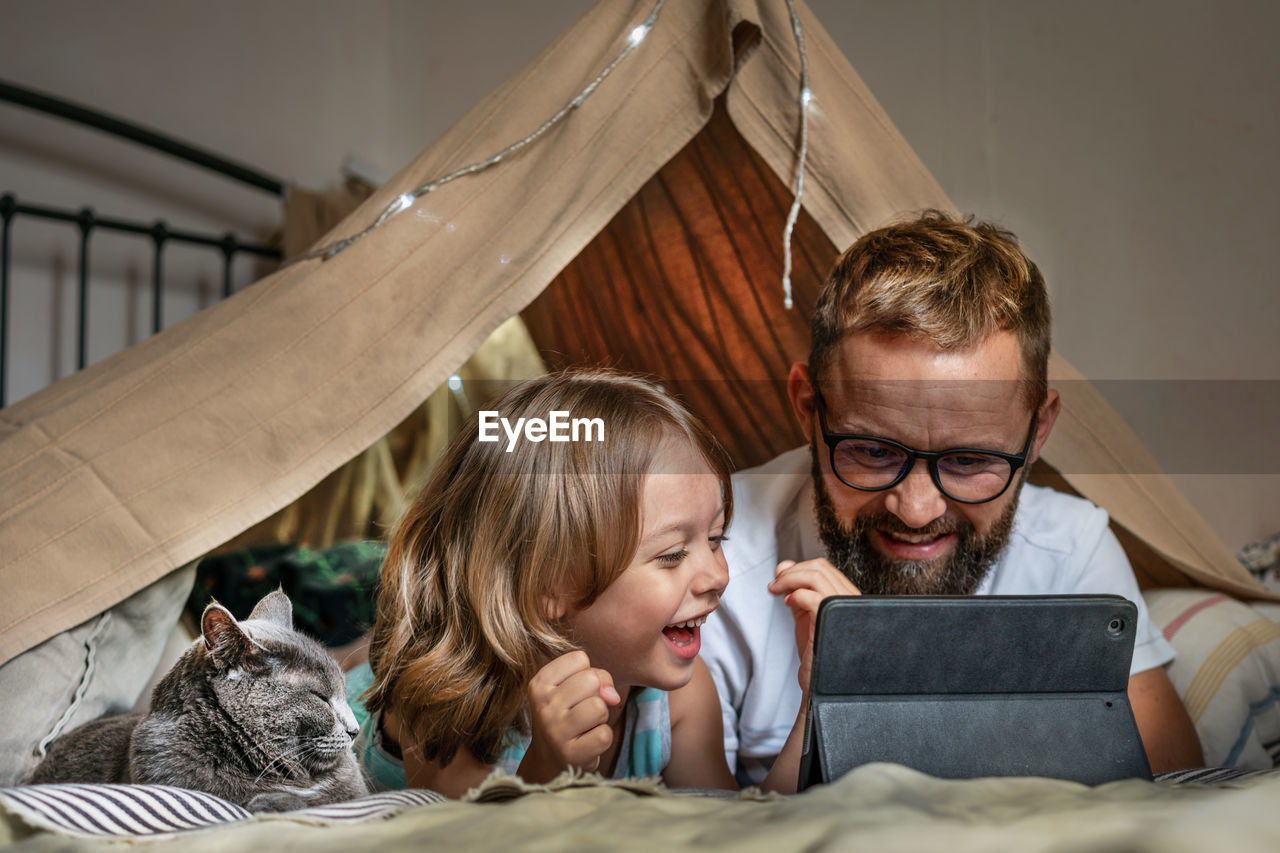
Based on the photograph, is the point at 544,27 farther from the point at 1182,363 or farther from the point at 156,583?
the point at 156,583

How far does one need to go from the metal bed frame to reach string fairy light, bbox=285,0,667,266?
1.11 metres

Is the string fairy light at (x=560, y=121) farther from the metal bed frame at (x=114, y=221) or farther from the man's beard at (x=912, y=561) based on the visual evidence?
the metal bed frame at (x=114, y=221)

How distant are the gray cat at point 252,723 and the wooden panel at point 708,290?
0.45m

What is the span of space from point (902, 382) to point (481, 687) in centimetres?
42

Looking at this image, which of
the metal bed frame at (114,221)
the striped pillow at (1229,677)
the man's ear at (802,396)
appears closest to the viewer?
the man's ear at (802,396)

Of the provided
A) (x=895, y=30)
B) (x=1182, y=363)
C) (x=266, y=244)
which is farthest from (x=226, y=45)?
(x=1182, y=363)

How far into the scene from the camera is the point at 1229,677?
104 centimetres

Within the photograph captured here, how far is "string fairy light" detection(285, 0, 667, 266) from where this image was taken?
3.26ft

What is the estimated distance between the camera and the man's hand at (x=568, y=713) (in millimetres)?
646

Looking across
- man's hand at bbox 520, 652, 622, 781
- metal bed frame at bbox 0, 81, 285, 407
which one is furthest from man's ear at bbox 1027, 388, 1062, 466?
metal bed frame at bbox 0, 81, 285, 407

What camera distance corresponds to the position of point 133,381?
92cm

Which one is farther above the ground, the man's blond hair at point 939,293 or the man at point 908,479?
the man's blond hair at point 939,293

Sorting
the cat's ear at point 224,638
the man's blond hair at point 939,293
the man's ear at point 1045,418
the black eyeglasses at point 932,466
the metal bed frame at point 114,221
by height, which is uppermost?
the metal bed frame at point 114,221

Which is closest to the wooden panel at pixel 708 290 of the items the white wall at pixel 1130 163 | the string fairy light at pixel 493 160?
the string fairy light at pixel 493 160
